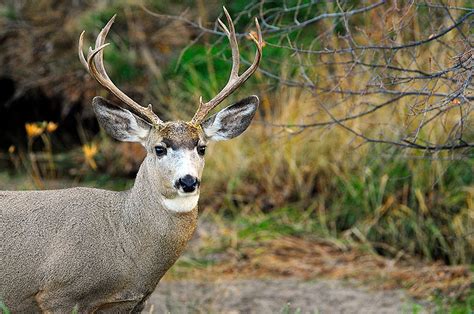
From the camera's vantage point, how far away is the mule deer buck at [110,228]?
486 centimetres

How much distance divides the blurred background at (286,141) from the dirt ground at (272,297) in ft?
0.40

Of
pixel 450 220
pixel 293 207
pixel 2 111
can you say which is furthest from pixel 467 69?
pixel 2 111

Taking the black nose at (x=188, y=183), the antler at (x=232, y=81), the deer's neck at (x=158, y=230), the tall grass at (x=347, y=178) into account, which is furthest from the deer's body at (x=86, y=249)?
the tall grass at (x=347, y=178)

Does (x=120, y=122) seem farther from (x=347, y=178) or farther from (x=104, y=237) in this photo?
(x=347, y=178)

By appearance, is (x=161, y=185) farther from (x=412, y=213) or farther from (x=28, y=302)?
(x=412, y=213)

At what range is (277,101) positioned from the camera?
951 cm

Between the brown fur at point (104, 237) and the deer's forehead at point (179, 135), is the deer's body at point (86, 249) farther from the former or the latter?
the deer's forehead at point (179, 135)

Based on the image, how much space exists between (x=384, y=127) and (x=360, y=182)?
51cm

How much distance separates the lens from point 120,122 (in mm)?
5199

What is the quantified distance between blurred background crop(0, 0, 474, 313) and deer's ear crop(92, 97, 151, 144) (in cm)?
110

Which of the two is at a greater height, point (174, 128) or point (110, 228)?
point (174, 128)

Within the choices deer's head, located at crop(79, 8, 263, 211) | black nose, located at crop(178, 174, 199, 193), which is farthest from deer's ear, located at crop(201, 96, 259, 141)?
black nose, located at crop(178, 174, 199, 193)

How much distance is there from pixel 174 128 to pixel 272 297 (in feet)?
8.72

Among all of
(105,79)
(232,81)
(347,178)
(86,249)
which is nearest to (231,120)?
(232,81)
